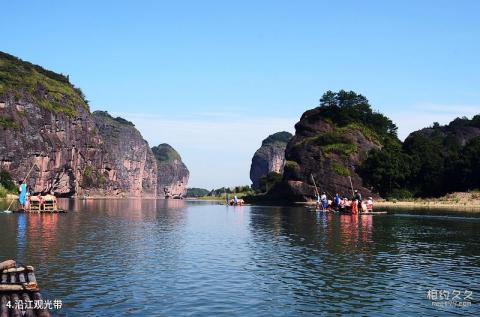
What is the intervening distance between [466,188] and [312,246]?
107 meters

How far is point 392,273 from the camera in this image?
27.1m

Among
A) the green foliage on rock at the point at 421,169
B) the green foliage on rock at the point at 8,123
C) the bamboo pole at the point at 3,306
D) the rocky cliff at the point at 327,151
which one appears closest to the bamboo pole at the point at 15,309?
the bamboo pole at the point at 3,306

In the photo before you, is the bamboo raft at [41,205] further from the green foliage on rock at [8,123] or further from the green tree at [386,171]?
the green foliage on rock at [8,123]

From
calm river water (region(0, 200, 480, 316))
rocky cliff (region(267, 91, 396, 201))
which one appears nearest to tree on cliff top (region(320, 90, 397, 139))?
rocky cliff (region(267, 91, 396, 201))

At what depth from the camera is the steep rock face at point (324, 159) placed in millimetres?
145500

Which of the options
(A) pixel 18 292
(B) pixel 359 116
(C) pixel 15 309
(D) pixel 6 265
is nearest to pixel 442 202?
(B) pixel 359 116

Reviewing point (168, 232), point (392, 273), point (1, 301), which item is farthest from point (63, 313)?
point (168, 232)

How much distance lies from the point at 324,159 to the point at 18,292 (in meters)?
136

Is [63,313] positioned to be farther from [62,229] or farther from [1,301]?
[62,229]

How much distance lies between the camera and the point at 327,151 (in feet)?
498

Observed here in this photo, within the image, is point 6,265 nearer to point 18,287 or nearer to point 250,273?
point 18,287

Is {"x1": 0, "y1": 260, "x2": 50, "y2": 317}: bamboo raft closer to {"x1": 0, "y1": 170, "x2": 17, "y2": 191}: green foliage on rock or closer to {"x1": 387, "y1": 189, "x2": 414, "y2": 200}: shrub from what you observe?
{"x1": 387, "y1": 189, "x2": 414, "y2": 200}: shrub

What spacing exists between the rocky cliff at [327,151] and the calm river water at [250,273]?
98238mm

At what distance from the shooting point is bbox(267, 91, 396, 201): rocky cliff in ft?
479
